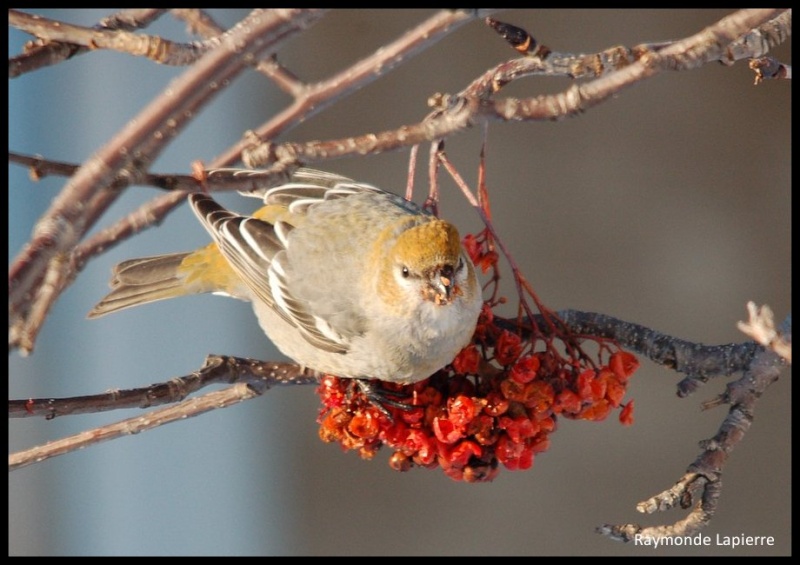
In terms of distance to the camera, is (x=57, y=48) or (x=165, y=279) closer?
(x=57, y=48)

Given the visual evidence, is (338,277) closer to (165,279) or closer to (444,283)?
(444,283)

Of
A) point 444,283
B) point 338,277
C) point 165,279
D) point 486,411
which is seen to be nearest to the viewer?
point 486,411

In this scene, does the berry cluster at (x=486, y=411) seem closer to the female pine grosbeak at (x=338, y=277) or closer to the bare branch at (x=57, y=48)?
the female pine grosbeak at (x=338, y=277)

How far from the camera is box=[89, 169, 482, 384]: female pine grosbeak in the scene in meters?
2.70

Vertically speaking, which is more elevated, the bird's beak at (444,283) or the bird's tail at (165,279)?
the bird's tail at (165,279)

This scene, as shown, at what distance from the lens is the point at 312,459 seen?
640cm

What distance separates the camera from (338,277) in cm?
308

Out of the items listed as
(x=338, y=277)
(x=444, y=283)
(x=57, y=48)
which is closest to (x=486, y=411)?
(x=444, y=283)

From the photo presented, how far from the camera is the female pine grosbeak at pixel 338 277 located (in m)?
2.70

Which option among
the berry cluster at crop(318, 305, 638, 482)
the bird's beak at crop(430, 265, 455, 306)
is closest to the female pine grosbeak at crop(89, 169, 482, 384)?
the bird's beak at crop(430, 265, 455, 306)

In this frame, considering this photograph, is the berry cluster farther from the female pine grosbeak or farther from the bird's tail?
the bird's tail

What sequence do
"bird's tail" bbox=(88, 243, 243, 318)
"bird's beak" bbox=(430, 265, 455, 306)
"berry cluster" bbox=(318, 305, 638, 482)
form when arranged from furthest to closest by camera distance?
"bird's tail" bbox=(88, 243, 243, 318), "bird's beak" bbox=(430, 265, 455, 306), "berry cluster" bbox=(318, 305, 638, 482)

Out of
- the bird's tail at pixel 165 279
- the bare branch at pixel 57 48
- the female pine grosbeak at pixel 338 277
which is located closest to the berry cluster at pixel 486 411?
the female pine grosbeak at pixel 338 277

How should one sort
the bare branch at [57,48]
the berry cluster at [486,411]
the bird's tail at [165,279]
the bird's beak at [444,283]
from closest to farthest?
1. the bare branch at [57,48]
2. the berry cluster at [486,411]
3. the bird's beak at [444,283]
4. the bird's tail at [165,279]
